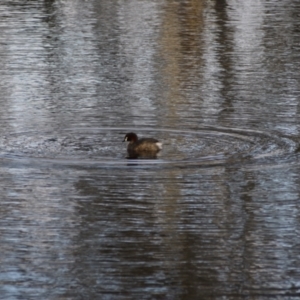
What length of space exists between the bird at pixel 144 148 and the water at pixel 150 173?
11 cm

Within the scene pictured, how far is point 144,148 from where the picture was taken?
1266cm

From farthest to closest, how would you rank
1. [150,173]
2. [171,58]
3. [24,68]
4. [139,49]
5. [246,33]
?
[246,33], [139,49], [171,58], [24,68], [150,173]

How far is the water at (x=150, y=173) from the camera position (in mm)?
8719

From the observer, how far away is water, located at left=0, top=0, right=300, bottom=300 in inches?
343

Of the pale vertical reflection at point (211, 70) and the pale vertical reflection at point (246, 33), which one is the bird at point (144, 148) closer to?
the pale vertical reflection at point (211, 70)

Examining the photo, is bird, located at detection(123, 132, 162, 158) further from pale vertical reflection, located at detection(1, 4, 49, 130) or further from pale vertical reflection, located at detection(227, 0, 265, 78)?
pale vertical reflection, located at detection(227, 0, 265, 78)

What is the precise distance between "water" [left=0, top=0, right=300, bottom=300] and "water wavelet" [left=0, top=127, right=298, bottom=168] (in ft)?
0.08

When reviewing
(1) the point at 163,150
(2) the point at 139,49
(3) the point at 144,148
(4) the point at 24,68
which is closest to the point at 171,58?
(2) the point at 139,49

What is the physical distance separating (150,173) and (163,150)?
1031 mm

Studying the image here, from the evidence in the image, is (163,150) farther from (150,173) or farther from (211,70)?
(211,70)

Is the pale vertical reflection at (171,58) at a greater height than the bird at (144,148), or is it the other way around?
the bird at (144,148)

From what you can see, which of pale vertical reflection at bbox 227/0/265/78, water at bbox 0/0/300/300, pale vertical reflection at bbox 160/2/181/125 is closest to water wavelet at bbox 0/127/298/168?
water at bbox 0/0/300/300

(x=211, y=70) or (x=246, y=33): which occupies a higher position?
(x=211, y=70)

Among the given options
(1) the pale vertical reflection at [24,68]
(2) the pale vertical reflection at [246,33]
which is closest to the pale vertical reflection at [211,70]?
(2) the pale vertical reflection at [246,33]
